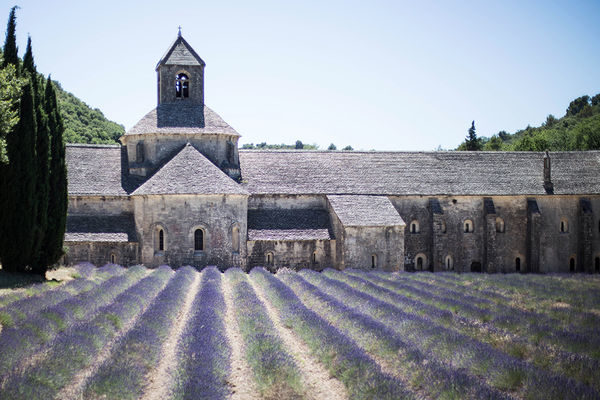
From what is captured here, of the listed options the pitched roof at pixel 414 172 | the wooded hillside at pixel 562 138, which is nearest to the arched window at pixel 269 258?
the pitched roof at pixel 414 172

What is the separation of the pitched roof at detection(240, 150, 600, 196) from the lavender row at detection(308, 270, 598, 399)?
71.3 ft

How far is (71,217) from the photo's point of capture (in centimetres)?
3625

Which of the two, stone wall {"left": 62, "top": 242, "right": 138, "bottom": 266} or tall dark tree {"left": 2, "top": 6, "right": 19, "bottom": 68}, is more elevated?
tall dark tree {"left": 2, "top": 6, "right": 19, "bottom": 68}

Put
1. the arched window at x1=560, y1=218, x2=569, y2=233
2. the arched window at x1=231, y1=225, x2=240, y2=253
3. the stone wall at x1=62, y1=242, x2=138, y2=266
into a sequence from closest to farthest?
the stone wall at x1=62, y1=242, x2=138, y2=266, the arched window at x1=231, y1=225, x2=240, y2=253, the arched window at x1=560, y1=218, x2=569, y2=233

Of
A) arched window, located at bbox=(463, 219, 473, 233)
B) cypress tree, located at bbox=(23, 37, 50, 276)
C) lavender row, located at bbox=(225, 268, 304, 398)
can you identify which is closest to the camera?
lavender row, located at bbox=(225, 268, 304, 398)

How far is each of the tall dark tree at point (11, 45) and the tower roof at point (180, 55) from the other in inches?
603

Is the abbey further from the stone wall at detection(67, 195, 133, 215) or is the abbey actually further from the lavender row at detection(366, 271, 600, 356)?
the lavender row at detection(366, 271, 600, 356)

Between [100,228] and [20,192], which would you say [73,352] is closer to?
[20,192]

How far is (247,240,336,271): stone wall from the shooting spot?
35.7 meters

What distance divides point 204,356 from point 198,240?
22.9m

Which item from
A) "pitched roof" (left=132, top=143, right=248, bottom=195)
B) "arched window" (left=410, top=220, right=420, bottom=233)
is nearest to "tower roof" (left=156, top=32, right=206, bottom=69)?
"pitched roof" (left=132, top=143, right=248, bottom=195)

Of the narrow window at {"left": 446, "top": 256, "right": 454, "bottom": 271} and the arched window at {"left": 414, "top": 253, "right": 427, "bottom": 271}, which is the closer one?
the arched window at {"left": 414, "top": 253, "right": 427, "bottom": 271}

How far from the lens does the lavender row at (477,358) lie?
9805mm

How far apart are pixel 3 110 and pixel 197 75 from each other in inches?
768
